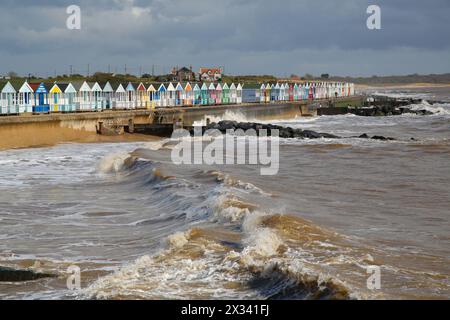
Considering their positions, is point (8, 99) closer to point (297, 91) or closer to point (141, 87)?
point (141, 87)

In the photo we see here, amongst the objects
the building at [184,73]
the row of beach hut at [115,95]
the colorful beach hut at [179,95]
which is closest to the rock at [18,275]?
the row of beach hut at [115,95]

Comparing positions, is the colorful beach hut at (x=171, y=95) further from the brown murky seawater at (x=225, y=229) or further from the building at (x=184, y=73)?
the building at (x=184, y=73)

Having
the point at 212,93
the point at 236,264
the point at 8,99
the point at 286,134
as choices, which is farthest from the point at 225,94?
the point at 236,264

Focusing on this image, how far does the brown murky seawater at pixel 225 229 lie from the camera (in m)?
10.2

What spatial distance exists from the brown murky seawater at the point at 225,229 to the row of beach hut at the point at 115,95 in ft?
39.7

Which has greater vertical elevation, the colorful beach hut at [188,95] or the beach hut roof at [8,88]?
the beach hut roof at [8,88]

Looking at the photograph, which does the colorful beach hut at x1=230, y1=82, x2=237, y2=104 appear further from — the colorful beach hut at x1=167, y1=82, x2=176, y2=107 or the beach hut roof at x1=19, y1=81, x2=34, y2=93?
the beach hut roof at x1=19, y1=81, x2=34, y2=93

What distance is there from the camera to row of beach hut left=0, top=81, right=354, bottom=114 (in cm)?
3941

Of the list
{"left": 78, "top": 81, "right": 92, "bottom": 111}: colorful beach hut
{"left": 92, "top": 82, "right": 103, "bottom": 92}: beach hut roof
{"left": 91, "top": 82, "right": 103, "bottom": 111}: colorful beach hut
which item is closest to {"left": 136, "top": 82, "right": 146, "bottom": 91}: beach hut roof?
{"left": 91, "top": 82, "right": 103, "bottom": 111}: colorful beach hut
